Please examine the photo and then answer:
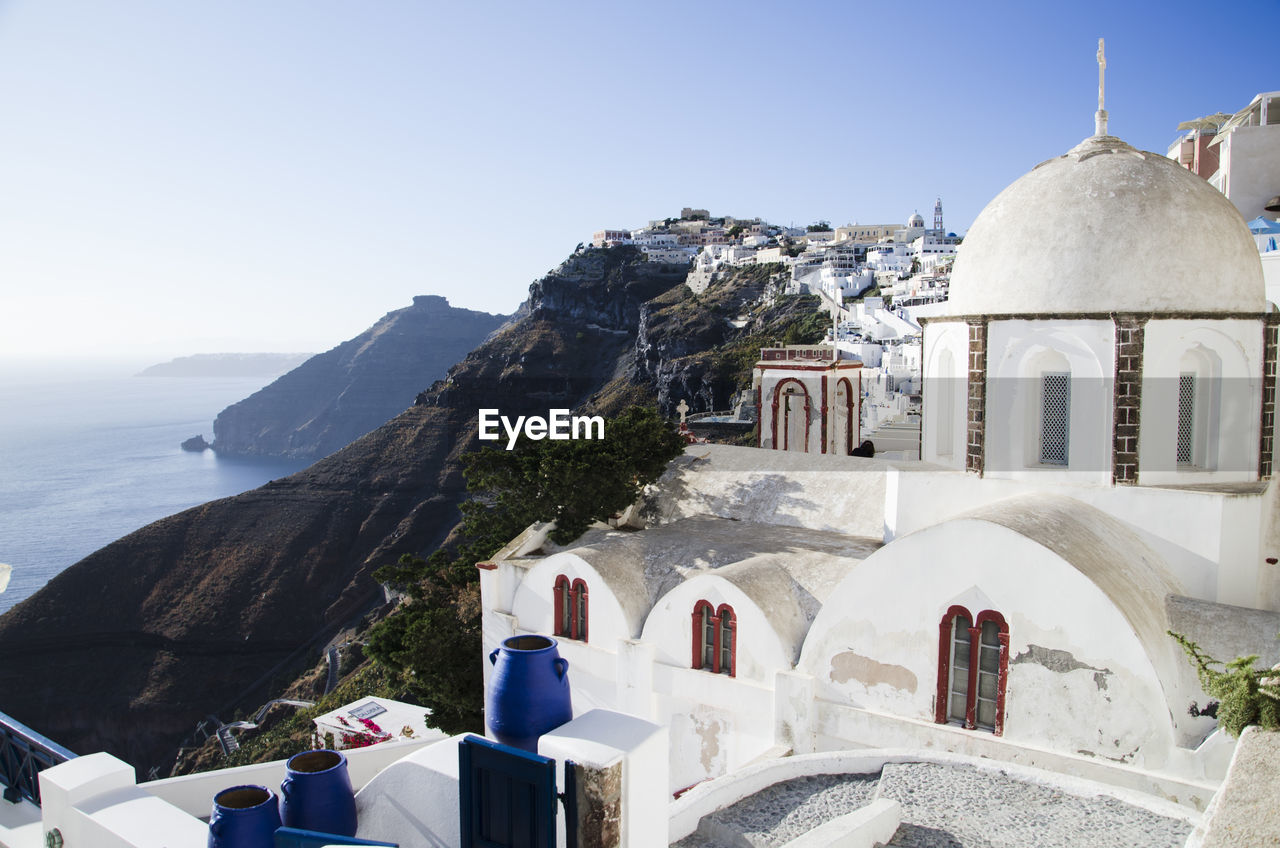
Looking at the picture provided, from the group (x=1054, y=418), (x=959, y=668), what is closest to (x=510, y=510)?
(x=959, y=668)

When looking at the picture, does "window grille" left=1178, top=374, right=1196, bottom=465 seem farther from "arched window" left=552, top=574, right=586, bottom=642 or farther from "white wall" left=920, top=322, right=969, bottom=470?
"arched window" left=552, top=574, right=586, bottom=642

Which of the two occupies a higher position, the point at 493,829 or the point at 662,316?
the point at 662,316

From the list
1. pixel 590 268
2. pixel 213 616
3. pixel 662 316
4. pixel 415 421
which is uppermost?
pixel 590 268

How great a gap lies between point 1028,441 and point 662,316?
3566 inches

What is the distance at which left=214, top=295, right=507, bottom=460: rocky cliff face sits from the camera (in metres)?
156

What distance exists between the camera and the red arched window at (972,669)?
9461 millimetres

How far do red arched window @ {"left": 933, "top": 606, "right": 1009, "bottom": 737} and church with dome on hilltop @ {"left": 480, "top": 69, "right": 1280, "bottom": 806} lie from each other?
0.02m

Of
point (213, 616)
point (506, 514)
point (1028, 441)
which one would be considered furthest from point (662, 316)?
point (1028, 441)

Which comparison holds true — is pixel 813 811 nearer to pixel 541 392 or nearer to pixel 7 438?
pixel 541 392

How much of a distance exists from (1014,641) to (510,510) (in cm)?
1090

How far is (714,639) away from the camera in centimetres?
1216

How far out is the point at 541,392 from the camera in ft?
328

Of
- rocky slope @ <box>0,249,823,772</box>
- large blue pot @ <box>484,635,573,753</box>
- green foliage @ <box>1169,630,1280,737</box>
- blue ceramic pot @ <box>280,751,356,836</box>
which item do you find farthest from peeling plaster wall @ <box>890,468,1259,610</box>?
rocky slope @ <box>0,249,823,772</box>

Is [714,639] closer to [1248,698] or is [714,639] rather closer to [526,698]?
[526,698]
